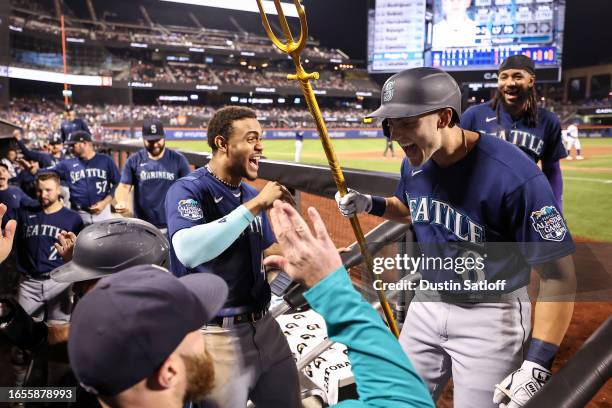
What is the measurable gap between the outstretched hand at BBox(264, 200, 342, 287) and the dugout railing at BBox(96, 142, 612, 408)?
98 cm

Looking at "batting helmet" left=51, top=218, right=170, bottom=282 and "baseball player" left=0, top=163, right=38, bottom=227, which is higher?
"batting helmet" left=51, top=218, right=170, bottom=282

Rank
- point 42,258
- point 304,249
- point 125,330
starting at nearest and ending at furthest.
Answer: point 125,330
point 304,249
point 42,258

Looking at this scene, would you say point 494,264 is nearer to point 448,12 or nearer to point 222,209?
point 222,209

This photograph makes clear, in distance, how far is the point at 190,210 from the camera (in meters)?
2.26

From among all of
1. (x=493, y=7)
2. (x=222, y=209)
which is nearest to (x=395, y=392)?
(x=222, y=209)

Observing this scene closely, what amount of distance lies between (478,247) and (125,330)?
151 cm

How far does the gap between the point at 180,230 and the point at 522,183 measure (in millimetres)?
1511

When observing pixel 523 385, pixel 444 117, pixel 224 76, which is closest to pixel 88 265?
pixel 444 117

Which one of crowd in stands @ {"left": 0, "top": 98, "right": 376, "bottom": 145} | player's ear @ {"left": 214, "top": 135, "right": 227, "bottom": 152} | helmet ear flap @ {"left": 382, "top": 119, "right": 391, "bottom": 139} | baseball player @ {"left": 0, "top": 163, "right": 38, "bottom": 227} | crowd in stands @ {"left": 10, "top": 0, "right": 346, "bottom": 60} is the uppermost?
crowd in stands @ {"left": 10, "top": 0, "right": 346, "bottom": 60}

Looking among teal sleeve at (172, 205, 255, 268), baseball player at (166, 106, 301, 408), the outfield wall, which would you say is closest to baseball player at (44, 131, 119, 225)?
baseball player at (166, 106, 301, 408)

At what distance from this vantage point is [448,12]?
539 inches

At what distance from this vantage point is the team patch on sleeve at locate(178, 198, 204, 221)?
2250 mm

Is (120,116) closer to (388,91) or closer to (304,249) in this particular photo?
(388,91)

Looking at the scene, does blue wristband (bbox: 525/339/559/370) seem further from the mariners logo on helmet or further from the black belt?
the black belt
